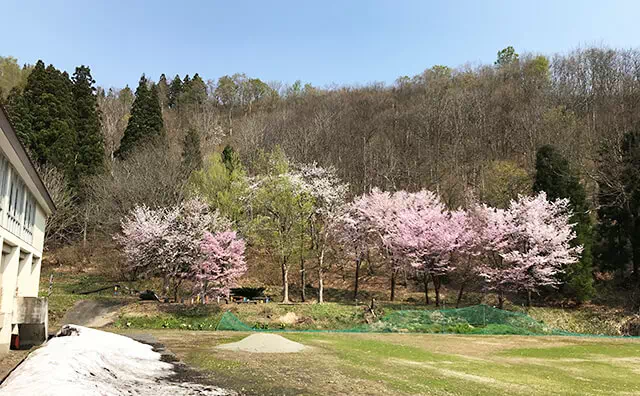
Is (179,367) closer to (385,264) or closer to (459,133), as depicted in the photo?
(385,264)

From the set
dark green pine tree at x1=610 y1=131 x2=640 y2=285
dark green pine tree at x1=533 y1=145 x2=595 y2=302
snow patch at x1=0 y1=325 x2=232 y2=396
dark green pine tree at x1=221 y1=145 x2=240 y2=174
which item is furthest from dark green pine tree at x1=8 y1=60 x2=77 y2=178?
dark green pine tree at x1=610 y1=131 x2=640 y2=285

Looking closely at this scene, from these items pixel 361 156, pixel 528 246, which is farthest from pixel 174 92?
pixel 528 246

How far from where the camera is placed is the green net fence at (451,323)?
86.8ft

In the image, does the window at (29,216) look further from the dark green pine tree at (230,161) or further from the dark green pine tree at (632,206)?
the dark green pine tree at (632,206)

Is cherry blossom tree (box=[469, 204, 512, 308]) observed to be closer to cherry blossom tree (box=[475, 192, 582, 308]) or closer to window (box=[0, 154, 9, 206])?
cherry blossom tree (box=[475, 192, 582, 308])

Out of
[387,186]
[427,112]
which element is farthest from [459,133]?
[387,186]

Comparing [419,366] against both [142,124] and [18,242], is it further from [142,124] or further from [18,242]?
[142,124]

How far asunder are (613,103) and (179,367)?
6035cm

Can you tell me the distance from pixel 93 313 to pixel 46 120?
26073 millimetres

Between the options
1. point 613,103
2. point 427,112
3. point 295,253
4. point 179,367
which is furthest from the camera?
point 427,112

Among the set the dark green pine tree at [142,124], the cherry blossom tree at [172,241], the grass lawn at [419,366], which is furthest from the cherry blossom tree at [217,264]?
the dark green pine tree at [142,124]

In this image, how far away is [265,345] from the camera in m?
16.7

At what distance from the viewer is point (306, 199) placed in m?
34.5

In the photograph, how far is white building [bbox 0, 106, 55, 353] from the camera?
1431 cm
